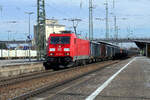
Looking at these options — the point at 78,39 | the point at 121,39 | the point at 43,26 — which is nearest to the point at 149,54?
the point at 121,39

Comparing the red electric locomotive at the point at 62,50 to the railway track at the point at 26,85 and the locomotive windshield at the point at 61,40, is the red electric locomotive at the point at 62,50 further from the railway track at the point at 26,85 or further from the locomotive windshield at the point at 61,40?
the railway track at the point at 26,85

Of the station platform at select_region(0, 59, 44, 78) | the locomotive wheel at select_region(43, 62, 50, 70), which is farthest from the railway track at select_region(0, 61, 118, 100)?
the locomotive wheel at select_region(43, 62, 50, 70)

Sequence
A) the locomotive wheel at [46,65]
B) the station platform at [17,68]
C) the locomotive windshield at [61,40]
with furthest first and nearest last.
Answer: the locomotive wheel at [46,65] < the locomotive windshield at [61,40] < the station platform at [17,68]

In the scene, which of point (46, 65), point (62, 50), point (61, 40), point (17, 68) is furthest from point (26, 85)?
point (46, 65)

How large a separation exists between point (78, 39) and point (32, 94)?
59.6ft

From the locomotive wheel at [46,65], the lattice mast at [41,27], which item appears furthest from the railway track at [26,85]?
the lattice mast at [41,27]

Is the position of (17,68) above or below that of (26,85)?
above

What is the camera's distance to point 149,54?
86375 millimetres

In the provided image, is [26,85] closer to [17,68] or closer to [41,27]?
[17,68]

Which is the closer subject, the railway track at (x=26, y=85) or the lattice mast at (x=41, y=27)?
the railway track at (x=26, y=85)

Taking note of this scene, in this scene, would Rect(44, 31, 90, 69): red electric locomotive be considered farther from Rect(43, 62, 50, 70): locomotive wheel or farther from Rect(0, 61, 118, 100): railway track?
Rect(0, 61, 118, 100): railway track

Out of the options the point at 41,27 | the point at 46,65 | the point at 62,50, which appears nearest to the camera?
the point at 62,50

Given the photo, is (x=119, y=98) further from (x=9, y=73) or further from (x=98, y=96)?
(x=9, y=73)

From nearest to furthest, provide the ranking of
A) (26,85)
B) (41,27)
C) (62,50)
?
(26,85), (62,50), (41,27)
